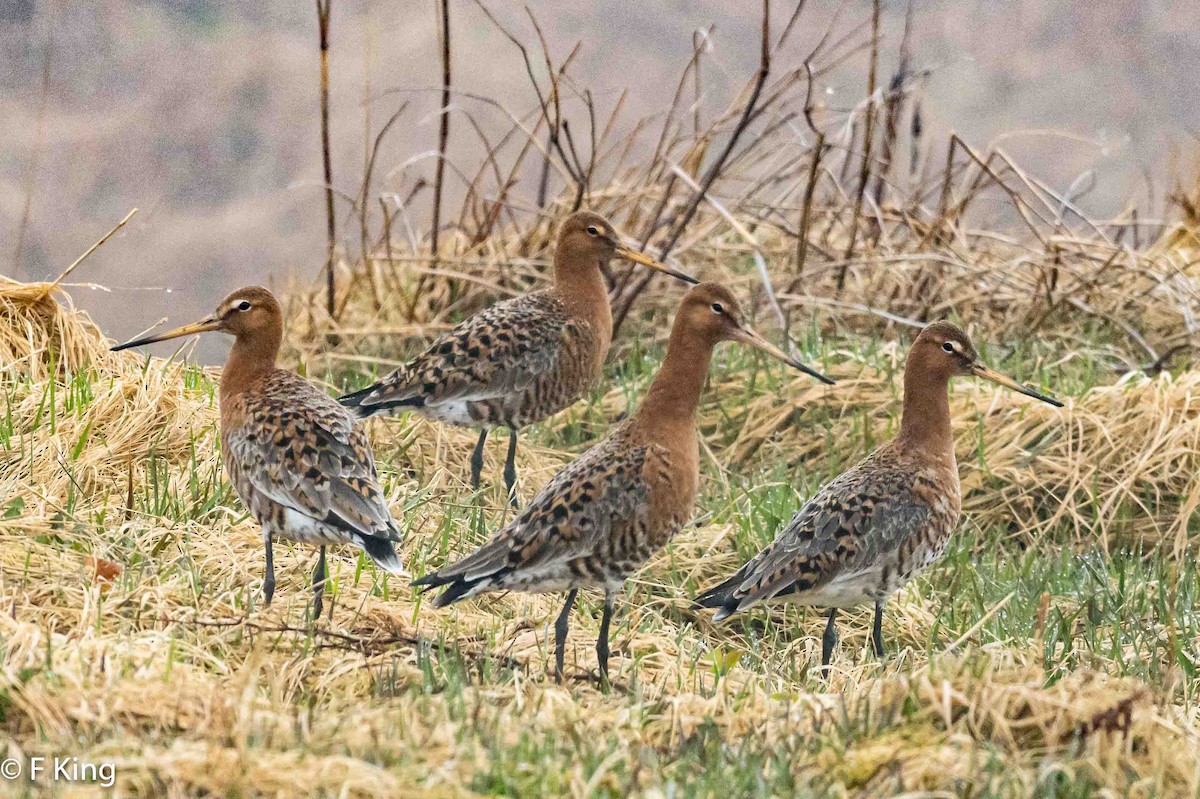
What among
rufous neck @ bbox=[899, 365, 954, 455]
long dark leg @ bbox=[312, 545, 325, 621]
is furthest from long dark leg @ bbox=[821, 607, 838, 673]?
long dark leg @ bbox=[312, 545, 325, 621]

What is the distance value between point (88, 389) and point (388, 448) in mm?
1341

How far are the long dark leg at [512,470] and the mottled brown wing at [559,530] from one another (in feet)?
5.36

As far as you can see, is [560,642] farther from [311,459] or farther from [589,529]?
[311,459]

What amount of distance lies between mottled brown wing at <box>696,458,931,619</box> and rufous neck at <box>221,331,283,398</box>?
1690 mm

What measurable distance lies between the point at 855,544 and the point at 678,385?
0.76m

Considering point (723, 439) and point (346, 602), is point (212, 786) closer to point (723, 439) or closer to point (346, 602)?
point (346, 602)

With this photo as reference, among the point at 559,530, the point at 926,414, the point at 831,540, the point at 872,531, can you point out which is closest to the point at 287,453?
the point at 559,530

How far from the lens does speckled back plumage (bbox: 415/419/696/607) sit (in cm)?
482

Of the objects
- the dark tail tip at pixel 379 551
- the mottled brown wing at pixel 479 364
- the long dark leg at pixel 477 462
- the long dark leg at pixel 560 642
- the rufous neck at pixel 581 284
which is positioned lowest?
the long dark leg at pixel 560 642

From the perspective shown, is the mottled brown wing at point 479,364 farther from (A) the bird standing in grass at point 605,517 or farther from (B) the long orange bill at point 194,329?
(A) the bird standing in grass at point 605,517

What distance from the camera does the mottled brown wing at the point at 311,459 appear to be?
4.91 m

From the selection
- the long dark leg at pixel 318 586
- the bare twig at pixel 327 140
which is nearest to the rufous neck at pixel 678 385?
the long dark leg at pixel 318 586

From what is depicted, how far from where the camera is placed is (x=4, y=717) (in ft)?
12.6

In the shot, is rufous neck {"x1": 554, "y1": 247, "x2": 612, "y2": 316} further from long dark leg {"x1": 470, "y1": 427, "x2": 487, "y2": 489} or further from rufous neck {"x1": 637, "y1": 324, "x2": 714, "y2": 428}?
rufous neck {"x1": 637, "y1": 324, "x2": 714, "y2": 428}
